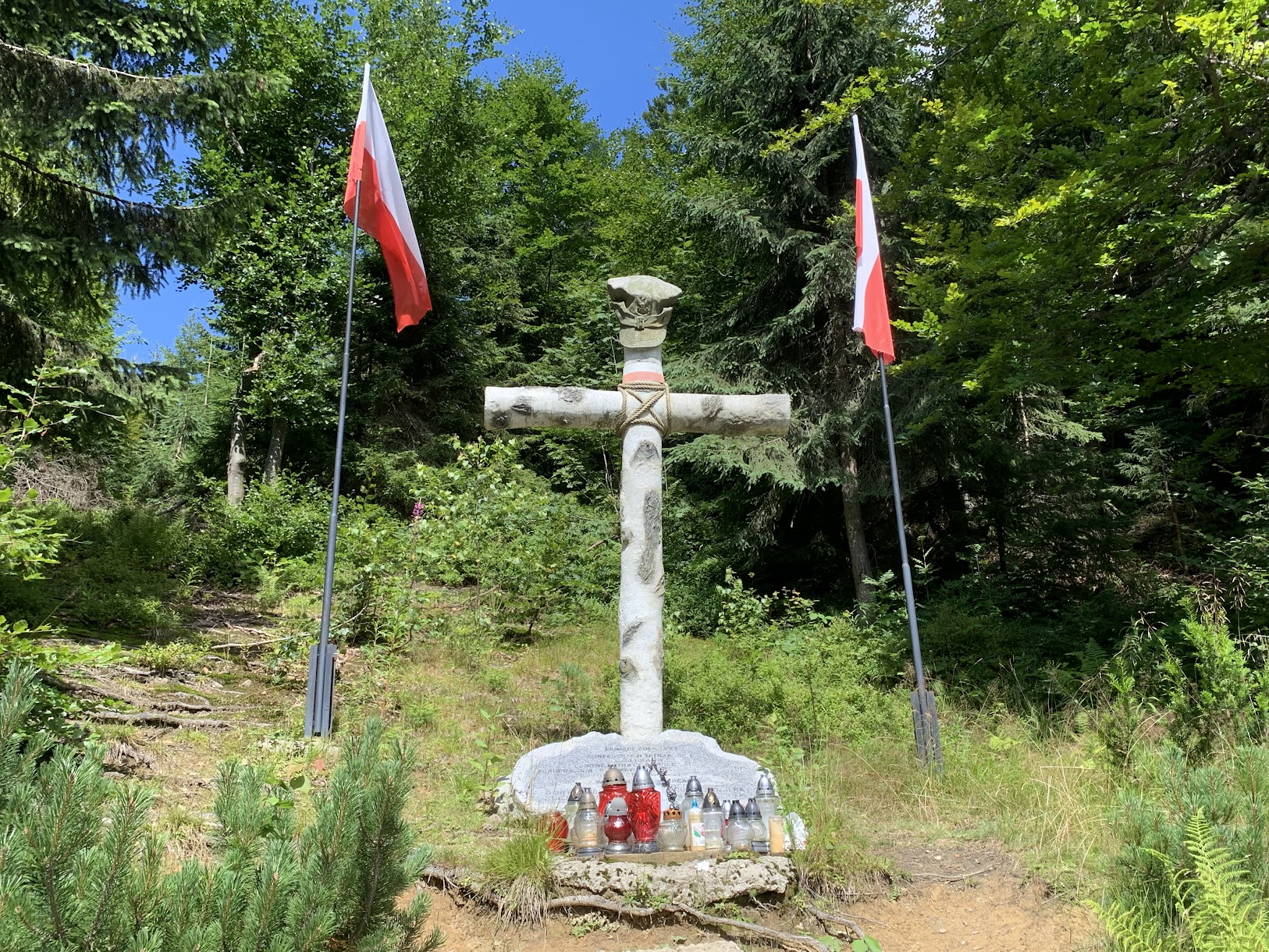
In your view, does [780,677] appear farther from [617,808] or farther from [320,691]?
[320,691]

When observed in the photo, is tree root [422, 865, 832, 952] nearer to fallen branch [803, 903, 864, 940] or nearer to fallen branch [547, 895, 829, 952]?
fallen branch [547, 895, 829, 952]

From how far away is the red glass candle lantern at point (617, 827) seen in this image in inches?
151

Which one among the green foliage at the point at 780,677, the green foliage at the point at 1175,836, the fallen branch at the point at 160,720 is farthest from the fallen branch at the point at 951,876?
the fallen branch at the point at 160,720

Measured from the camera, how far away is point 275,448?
50.3 ft

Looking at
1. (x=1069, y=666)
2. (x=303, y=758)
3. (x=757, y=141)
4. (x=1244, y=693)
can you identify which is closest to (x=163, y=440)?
(x=757, y=141)

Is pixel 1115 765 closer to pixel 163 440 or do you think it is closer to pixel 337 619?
pixel 337 619

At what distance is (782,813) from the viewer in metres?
4.01

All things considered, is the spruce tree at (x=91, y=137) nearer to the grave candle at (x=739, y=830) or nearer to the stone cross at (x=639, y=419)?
the stone cross at (x=639, y=419)

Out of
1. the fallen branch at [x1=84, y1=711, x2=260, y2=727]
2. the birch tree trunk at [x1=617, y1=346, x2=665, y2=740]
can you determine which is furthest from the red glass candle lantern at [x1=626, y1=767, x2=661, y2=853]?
the fallen branch at [x1=84, y1=711, x2=260, y2=727]

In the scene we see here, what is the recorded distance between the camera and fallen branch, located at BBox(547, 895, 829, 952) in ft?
10.9

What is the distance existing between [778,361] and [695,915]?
8.38m

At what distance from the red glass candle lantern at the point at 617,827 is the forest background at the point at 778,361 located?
2.11 meters

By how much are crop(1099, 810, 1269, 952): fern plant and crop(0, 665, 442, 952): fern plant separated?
2425mm

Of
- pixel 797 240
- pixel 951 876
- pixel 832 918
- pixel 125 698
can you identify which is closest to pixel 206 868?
pixel 832 918
